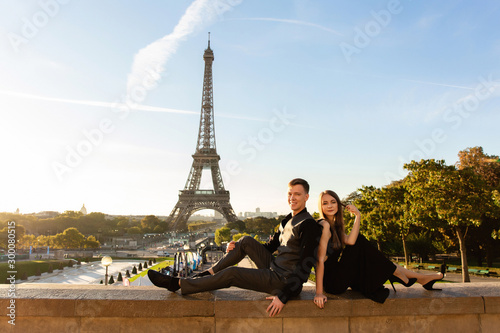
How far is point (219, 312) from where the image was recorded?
3480mm

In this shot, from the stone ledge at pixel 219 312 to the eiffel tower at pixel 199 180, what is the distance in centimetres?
6747

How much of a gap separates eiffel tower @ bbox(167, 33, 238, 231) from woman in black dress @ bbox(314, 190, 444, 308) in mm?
67257

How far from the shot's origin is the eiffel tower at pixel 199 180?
70.9m

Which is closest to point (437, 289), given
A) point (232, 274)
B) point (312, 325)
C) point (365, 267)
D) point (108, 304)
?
point (365, 267)

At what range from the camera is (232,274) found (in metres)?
3.73

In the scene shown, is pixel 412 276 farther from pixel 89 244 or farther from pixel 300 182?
pixel 89 244

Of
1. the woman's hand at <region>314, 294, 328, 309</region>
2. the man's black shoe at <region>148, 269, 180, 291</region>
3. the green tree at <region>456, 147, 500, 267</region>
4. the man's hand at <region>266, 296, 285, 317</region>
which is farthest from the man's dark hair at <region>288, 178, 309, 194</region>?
the green tree at <region>456, 147, 500, 267</region>

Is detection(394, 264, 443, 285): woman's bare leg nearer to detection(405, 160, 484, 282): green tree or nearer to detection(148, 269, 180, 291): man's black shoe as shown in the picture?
detection(148, 269, 180, 291): man's black shoe

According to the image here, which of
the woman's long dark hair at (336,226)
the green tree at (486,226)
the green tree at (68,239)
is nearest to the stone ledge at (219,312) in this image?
the woman's long dark hair at (336,226)

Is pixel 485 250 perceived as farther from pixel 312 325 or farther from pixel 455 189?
pixel 312 325

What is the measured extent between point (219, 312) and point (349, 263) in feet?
4.64

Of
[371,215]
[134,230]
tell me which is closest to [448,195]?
[371,215]

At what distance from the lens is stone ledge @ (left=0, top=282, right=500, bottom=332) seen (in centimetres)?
348

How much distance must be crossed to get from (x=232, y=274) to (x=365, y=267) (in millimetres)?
1352
